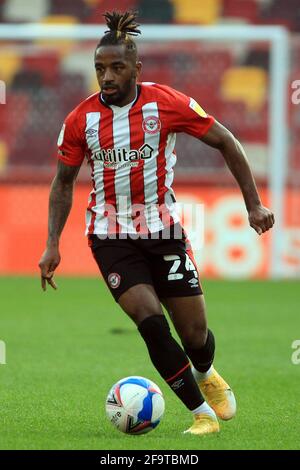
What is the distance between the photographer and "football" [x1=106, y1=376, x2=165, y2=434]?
5.68 m

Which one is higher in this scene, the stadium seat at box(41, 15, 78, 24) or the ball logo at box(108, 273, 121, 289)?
the ball logo at box(108, 273, 121, 289)

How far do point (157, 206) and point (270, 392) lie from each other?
6.41ft

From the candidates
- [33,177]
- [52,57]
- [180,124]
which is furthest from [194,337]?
[52,57]

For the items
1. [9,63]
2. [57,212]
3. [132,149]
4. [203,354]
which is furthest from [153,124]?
[9,63]

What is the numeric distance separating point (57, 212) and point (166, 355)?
101 cm

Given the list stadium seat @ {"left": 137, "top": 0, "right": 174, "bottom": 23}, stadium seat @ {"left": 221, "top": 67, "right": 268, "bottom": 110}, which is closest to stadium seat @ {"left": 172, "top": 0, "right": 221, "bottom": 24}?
stadium seat @ {"left": 137, "top": 0, "right": 174, "bottom": 23}

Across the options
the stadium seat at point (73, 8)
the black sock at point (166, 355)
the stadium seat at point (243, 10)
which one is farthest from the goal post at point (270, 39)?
the black sock at point (166, 355)

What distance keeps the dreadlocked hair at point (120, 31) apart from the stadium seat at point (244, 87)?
34.2 feet

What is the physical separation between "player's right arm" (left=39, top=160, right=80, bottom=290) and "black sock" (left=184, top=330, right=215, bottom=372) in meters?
0.82

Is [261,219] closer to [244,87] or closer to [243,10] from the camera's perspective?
[244,87]

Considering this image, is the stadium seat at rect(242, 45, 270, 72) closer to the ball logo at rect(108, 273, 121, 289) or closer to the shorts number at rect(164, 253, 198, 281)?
the shorts number at rect(164, 253, 198, 281)

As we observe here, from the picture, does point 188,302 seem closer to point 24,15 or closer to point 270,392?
point 270,392

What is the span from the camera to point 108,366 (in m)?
8.44

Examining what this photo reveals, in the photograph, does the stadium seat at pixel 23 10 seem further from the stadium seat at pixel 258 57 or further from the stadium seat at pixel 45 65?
the stadium seat at pixel 258 57
